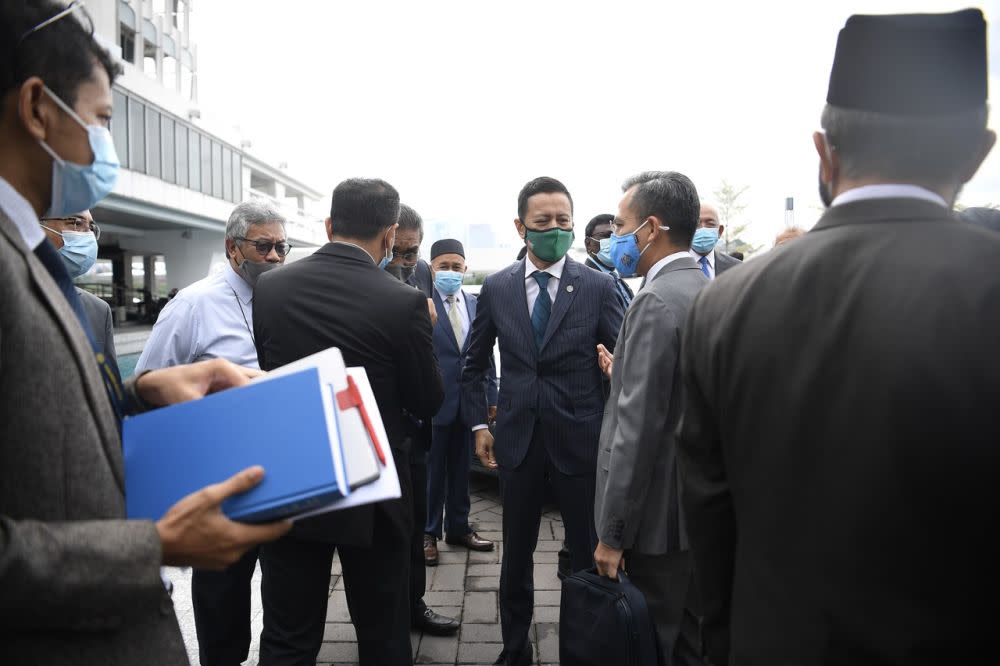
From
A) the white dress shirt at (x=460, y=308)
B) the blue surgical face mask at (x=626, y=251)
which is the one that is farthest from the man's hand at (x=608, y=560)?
the white dress shirt at (x=460, y=308)

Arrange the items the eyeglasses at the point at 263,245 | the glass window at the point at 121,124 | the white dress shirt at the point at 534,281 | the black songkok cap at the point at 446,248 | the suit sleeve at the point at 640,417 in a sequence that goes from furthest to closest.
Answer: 1. the glass window at the point at 121,124
2. the black songkok cap at the point at 446,248
3. the eyeglasses at the point at 263,245
4. the white dress shirt at the point at 534,281
5. the suit sleeve at the point at 640,417

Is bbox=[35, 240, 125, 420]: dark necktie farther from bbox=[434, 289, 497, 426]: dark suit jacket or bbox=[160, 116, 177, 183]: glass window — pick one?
bbox=[160, 116, 177, 183]: glass window

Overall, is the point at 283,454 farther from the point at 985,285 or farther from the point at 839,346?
the point at 985,285

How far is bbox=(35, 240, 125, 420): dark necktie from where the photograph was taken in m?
1.19

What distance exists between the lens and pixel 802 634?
3.85 feet

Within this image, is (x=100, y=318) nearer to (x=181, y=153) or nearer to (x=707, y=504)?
(x=707, y=504)

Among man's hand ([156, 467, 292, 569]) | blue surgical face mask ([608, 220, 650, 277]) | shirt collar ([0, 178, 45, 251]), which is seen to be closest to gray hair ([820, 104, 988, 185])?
man's hand ([156, 467, 292, 569])

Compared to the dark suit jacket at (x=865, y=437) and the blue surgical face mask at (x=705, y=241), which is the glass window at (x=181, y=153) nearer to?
the blue surgical face mask at (x=705, y=241)

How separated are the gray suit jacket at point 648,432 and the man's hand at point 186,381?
1.33m

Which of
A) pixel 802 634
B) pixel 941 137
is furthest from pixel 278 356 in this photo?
pixel 941 137

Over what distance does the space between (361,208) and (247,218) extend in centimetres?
117

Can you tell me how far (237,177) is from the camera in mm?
35781

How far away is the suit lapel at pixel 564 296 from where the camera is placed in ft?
9.95

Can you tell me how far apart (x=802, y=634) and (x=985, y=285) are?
71 cm
